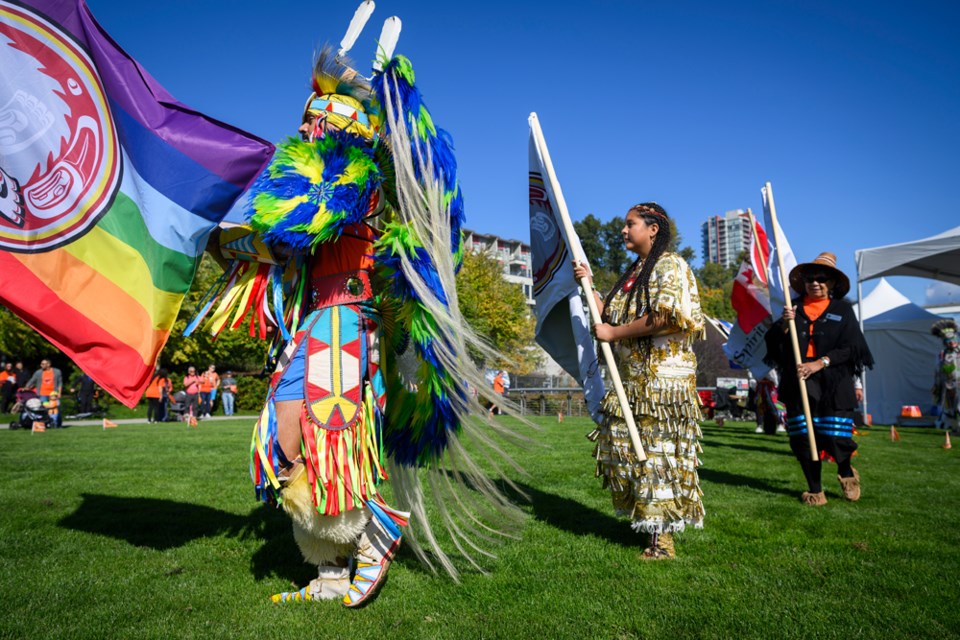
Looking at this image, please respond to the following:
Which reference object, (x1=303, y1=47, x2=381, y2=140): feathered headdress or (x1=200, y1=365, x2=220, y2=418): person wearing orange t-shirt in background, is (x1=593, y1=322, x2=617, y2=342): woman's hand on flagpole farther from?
(x1=200, y1=365, x2=220, y2=418): person wearing orange t-shirt in background

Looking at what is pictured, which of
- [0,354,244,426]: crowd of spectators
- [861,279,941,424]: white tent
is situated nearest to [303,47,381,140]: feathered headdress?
[0,354,244,426]: crowd of spectators

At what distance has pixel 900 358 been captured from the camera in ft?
62.7

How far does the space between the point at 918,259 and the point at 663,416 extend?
45.0 ft

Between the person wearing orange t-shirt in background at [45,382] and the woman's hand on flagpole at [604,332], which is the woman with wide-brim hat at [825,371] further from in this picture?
the person wearing orange t-shirt in background at [45,382]

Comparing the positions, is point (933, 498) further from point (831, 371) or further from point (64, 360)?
point (64, 360)

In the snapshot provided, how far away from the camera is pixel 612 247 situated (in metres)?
68.7

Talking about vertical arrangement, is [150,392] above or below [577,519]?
above

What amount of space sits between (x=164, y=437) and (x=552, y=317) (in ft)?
32.9

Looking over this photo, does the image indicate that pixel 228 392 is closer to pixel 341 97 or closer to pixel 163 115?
pixel 163 115

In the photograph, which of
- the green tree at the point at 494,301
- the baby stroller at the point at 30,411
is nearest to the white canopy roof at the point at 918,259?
the green tree at the point at 494,301

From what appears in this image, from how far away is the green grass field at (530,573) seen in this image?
284 cm

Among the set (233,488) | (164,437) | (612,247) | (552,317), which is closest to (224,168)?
(552,317)

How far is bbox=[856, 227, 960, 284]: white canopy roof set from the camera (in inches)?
546

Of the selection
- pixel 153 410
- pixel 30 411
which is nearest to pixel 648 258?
pixel 30 411
